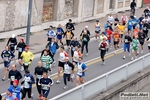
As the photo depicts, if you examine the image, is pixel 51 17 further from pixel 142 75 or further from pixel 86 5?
pixel 142 75

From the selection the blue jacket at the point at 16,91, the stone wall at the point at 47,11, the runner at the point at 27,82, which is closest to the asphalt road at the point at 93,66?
the runner at the point at 27,82

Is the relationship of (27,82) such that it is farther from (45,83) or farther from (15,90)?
(15,90)

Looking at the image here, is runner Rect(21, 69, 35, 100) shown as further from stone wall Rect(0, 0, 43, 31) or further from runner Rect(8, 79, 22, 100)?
stone wall Rect(0, 0, 43, 31)

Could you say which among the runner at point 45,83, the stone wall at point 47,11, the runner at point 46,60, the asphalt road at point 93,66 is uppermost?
the stone wall at point 47,11

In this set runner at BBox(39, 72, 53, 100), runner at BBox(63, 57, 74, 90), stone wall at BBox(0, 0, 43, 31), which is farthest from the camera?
stone wall at BBox(0, 0, 43, 31)

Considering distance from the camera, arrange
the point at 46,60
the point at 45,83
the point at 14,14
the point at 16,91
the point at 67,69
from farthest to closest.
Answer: the point at 14,14 < the point at 46,60 < the point at 67,69 < the point at 45,83 < the point at 16,91

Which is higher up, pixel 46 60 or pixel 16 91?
pixel 46 60

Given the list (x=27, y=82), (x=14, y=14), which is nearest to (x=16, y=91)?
(x=27, y=82)

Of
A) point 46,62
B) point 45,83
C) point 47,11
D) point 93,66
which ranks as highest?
point 47,11

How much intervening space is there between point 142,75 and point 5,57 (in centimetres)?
625

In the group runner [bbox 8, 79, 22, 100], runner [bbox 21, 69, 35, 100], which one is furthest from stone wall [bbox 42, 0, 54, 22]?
runner [bbox 8, 79, 22, 100]

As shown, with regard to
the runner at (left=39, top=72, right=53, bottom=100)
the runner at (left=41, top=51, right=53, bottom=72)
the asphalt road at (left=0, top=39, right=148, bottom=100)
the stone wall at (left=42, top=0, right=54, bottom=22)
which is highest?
the stone wall at (left=42, top=0, right=54, bottom=22)

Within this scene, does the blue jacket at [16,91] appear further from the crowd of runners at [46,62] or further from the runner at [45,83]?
the runner at [45,83]

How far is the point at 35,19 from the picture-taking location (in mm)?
31328
